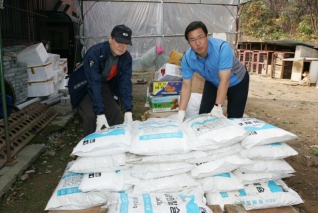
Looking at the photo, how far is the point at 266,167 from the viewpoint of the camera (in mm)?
2158

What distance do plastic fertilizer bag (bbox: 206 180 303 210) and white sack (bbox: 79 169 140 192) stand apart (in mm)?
606

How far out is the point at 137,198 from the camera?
5.83 ft

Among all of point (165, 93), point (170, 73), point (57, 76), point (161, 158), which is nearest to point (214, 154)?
point (161, 158)

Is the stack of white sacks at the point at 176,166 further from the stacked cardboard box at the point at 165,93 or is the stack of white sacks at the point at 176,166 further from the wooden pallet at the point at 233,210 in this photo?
the stacked cardboard box at the point at 165,93

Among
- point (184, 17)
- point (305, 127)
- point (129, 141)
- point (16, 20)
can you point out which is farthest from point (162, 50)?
point (129, 141)

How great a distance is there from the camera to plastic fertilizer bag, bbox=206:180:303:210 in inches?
79.0

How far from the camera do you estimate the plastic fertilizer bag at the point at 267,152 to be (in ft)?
6.94

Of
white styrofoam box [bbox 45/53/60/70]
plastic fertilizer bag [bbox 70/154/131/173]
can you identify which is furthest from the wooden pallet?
white styrofoam box [bbox 45/53/60/70]

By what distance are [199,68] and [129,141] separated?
1.11 meters

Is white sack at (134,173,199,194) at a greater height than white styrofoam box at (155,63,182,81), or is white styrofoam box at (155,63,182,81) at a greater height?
white styrofoam box at (155,63,182,81)

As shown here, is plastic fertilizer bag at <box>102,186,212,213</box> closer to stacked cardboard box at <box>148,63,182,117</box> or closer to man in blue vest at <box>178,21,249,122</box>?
man in blue vest at <box>178,21,249,122</box>

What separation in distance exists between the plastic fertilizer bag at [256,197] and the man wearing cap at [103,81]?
1.26m

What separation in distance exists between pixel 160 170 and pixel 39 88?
4424 millimetres

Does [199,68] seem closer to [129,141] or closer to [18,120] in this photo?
[129,141]
